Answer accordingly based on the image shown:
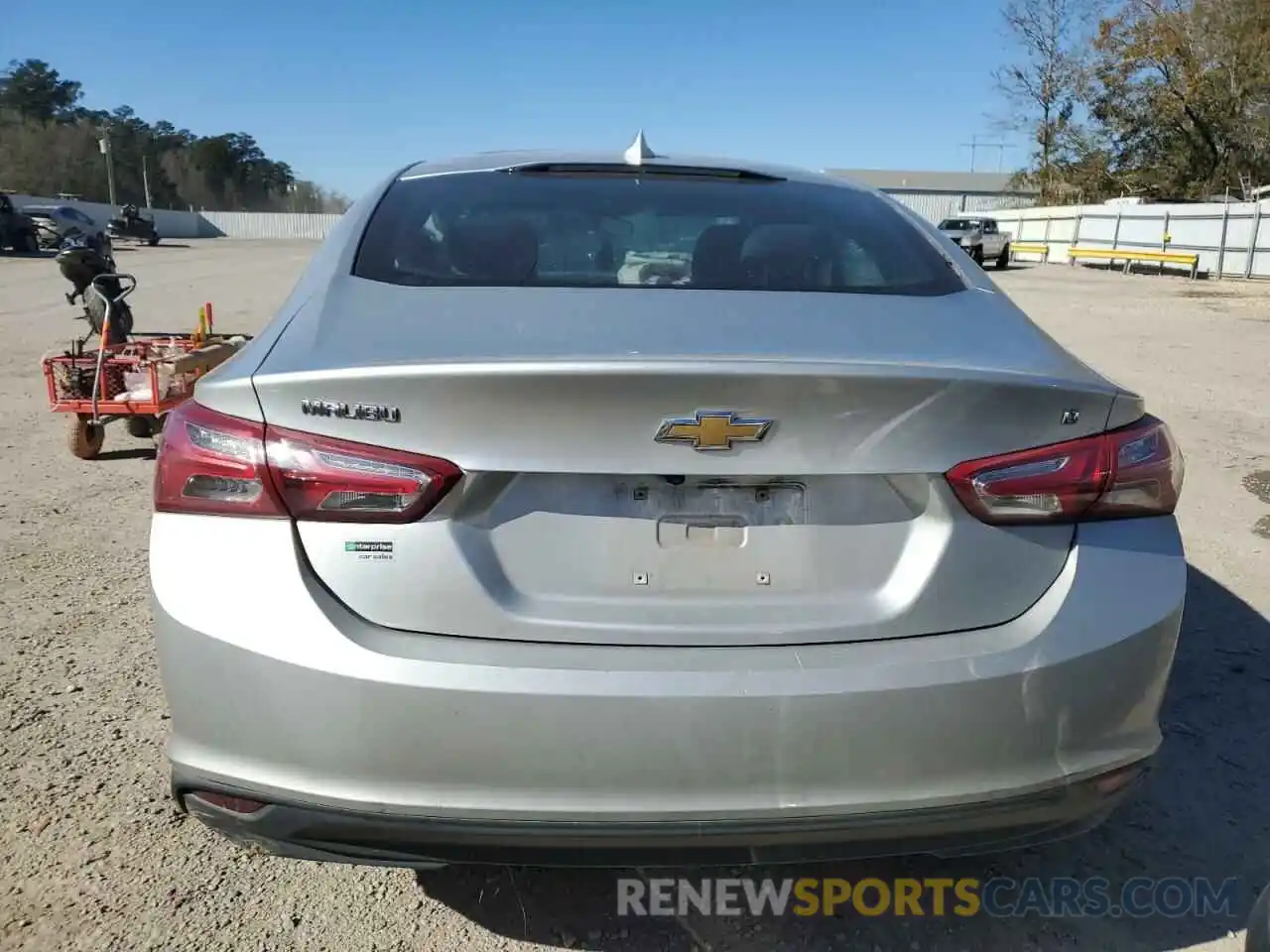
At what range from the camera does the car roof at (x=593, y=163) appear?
299 cm

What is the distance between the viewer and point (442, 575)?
5.70 feet

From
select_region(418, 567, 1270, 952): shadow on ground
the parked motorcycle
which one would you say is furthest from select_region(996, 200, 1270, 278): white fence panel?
select_region(418, 567, 1270, 952): shadow on ground

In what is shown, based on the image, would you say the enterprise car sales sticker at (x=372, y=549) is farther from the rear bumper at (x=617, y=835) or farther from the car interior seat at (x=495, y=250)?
the car interior seat at (x=495, y=250)

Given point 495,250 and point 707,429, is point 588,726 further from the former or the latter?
point 495,250

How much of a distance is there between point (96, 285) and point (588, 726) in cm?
673

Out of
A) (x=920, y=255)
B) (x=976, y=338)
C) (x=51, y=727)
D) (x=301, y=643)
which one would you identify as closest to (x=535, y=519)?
(x=301, y=643)

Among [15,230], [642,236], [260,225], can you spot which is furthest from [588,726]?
[260,225]

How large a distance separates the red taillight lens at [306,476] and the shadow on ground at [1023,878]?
110cm

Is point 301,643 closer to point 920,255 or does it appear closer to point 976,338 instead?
point 976,338

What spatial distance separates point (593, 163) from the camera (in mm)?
3020

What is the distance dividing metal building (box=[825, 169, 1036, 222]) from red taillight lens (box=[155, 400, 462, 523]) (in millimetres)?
40957

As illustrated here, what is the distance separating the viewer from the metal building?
Answer: 54.8 m

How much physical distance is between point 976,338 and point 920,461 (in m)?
0.40

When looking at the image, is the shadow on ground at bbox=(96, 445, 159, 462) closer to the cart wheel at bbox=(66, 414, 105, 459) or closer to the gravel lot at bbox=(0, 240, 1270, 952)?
the cart wheel at bbox=(66, 414, 105, 459)
